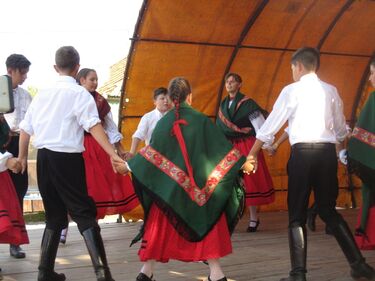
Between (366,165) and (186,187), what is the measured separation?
55.5 inches

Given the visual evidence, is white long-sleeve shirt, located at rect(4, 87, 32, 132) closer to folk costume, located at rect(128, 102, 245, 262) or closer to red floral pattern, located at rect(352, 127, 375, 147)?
folk costume, located at rect(128, 102, 245, 262)

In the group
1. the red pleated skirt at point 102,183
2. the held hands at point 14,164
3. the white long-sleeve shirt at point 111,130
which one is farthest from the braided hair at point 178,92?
the red pleated skirt at point 102,183

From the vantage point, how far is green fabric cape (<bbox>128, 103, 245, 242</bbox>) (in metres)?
3.71

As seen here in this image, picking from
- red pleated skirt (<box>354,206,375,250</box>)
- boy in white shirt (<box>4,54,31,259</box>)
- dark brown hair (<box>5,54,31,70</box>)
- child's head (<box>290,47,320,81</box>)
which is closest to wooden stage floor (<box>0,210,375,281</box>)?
red pleated skirt (<box>354,206,375,250</box>)

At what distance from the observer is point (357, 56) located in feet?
26.9

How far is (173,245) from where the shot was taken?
3.73 m

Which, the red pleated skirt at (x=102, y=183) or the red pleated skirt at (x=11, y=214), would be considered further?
the red pleated skirt at (x=102, y=183)

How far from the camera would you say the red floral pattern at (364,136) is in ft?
14.0

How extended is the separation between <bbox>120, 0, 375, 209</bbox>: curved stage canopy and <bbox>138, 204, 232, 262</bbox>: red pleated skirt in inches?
125

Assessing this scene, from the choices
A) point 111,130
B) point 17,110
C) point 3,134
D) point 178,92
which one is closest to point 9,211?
point 3,134

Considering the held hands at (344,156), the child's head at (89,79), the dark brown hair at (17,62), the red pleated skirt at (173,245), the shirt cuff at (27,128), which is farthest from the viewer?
the child's head at (89,79)

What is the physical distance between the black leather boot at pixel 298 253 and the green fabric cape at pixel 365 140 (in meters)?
0.77

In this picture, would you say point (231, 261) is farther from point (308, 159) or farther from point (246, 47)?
point (246, 47)

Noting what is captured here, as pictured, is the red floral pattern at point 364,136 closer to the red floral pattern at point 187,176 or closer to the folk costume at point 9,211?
the red floral pattern at point 187,176
